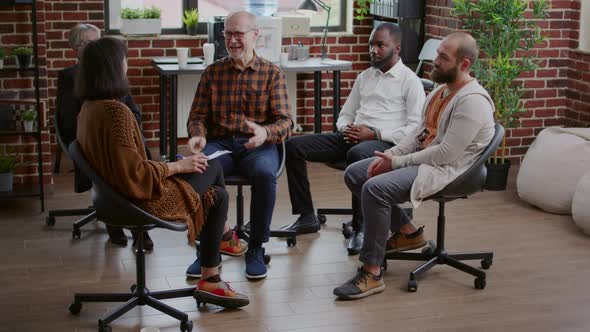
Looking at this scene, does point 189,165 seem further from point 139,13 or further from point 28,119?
point 139,13

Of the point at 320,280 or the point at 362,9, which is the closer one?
the point at 320,280

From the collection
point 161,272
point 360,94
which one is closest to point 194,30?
point 360,94

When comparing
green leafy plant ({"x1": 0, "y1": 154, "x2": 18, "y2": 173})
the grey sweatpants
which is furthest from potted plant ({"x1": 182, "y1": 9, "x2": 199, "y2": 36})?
the grey sweatpants

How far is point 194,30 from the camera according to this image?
7.32m

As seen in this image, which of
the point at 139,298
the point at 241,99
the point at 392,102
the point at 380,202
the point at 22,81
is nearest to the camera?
the point at 139,298

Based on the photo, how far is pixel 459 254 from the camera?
4441 mm

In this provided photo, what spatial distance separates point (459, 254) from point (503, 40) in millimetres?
2137

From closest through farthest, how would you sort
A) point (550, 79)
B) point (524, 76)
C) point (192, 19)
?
point (524, 76) → point (550, 79) → point (192, 19)

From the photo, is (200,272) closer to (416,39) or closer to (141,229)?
(141,229)

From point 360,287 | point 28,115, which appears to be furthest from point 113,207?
point 28,115

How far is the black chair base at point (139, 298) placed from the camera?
3.67 metres

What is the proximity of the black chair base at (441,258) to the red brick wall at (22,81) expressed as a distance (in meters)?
2.69

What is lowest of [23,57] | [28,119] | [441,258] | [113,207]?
[441,258]

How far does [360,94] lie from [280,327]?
175 cm
